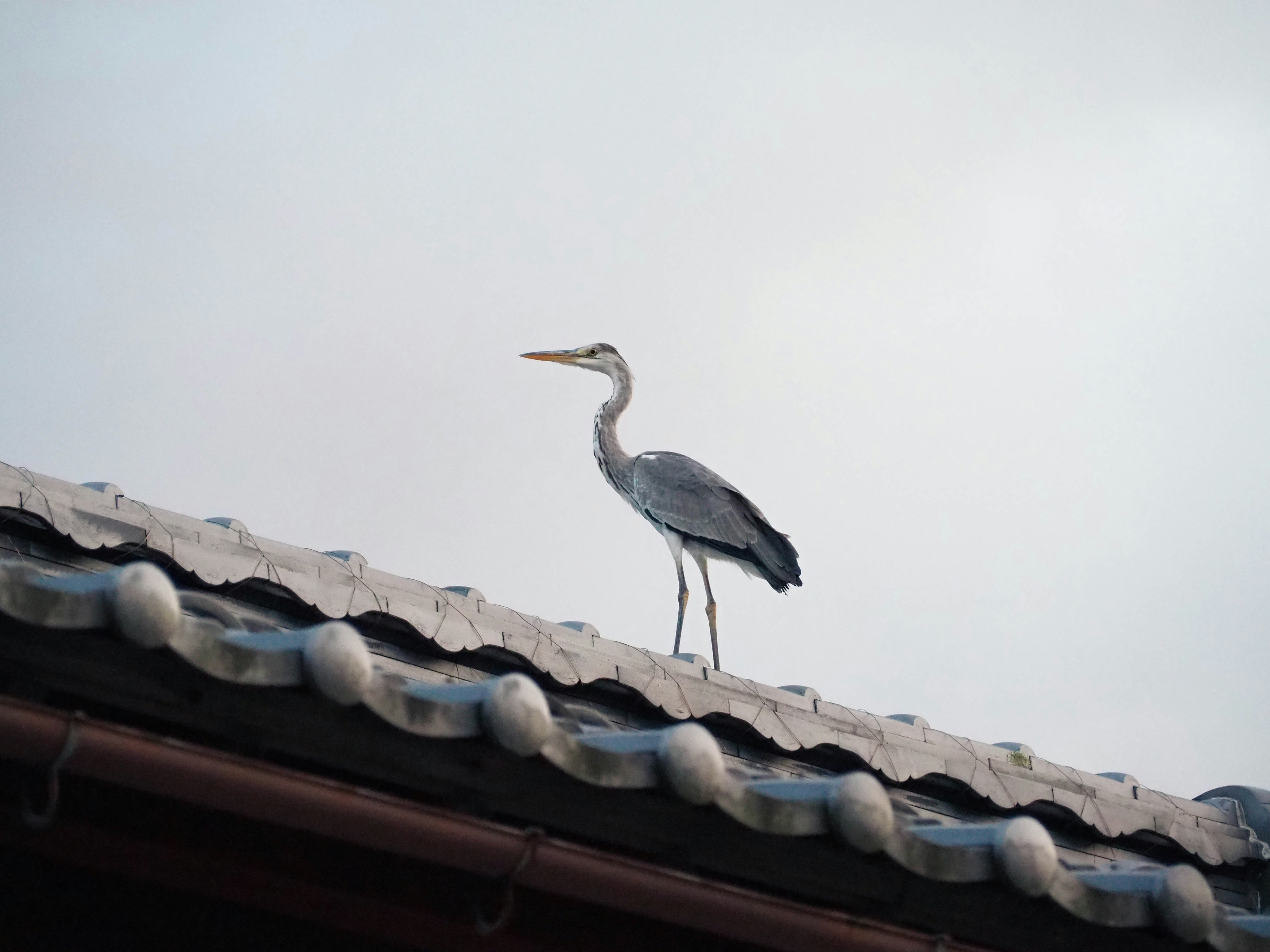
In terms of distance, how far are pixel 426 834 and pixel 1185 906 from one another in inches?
52.3

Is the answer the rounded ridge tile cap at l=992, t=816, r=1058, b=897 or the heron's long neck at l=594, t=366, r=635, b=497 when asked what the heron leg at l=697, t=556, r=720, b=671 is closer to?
the heron's long neck at l=594, t=366, r=635, b=497

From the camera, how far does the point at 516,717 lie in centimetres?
216

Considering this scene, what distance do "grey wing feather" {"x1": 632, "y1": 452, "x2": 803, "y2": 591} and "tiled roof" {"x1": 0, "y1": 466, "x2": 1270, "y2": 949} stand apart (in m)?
4.06

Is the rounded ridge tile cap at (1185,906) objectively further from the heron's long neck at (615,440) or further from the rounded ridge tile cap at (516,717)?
the heron's long neck at (615,440)

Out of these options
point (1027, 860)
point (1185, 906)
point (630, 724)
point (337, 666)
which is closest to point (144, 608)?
point (337, 666)

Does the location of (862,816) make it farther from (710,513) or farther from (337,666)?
(710,513)

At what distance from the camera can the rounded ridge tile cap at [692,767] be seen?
7.34 ft

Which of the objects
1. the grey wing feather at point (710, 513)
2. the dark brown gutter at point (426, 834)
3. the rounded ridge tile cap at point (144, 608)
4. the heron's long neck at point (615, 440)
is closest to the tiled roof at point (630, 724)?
the rounded ridge tile cap at point (144, 608)

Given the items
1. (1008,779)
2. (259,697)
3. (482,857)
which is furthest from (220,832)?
(1008,779)

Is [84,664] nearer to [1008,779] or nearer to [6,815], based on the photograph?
[6,815]

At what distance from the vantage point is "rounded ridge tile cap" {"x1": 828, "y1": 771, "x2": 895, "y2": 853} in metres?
2.33

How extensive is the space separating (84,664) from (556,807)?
0.77 m

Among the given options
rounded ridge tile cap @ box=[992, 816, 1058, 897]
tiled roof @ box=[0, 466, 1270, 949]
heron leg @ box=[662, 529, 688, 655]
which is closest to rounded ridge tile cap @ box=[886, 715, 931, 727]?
tiled roof @ box=[0, 466, 1270, 949]

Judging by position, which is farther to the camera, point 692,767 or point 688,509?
point 688,509
